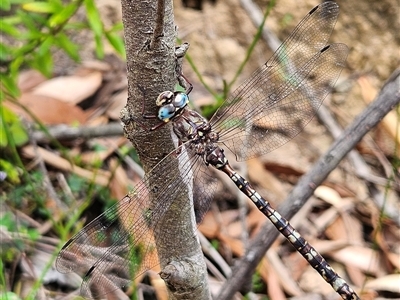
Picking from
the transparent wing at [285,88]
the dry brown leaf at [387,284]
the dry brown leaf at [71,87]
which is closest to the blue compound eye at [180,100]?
the transparent wing at [285,88]

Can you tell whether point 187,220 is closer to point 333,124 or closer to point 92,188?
point 92,188

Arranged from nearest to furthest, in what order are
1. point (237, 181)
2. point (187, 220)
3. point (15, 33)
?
point (187, 220), point (237, 181), point (15, 33)

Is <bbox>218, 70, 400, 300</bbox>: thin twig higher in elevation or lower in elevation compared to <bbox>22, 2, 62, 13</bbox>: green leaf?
lower

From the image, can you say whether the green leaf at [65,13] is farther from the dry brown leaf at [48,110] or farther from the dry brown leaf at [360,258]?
the dry brown leaf at [360,258]

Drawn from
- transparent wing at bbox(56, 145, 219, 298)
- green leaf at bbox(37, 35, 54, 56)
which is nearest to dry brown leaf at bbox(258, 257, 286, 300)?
transparent wing at bbox(56, 145, 219, 298)

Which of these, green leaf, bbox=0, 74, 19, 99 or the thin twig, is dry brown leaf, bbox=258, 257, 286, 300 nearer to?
the thin twig

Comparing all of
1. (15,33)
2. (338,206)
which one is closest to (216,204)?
(338,206)

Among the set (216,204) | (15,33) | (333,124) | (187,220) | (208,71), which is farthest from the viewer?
(208,71)
